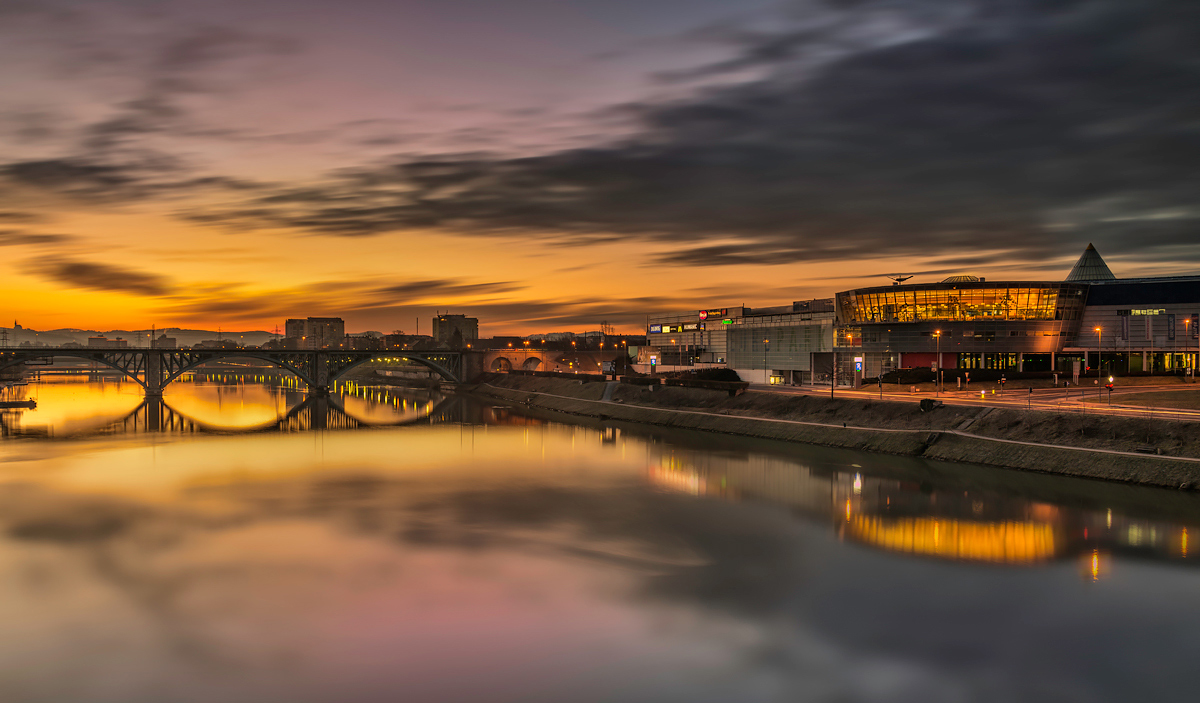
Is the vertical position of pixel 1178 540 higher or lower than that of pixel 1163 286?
lower

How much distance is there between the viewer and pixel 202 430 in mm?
100438

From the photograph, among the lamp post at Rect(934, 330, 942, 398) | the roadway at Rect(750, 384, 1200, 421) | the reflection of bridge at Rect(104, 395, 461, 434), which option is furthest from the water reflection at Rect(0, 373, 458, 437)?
the lamp post at Rect(934, 330, 942, 398)

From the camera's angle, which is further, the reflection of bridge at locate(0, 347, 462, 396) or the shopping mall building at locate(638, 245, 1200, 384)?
the reflection of bridge at locate(0, 347, 462, 396)

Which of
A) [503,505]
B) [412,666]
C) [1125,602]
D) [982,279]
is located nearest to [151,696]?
[412,666]

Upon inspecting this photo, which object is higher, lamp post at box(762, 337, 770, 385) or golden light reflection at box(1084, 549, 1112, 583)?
lamp post at box(762, 337, 770, 385)

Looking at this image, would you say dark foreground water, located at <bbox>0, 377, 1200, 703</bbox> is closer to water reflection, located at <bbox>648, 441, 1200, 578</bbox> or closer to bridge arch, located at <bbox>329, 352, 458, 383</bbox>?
water reflection, located at <bbox>648, 441, 1200, 578</bbox>

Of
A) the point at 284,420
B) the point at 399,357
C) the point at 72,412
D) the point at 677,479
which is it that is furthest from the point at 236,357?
the point at 677,479

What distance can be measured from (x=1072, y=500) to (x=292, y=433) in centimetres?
8337

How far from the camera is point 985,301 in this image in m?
111

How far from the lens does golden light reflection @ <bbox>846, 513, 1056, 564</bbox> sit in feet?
124

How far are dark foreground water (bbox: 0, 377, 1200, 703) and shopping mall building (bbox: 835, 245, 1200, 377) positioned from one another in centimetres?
5176

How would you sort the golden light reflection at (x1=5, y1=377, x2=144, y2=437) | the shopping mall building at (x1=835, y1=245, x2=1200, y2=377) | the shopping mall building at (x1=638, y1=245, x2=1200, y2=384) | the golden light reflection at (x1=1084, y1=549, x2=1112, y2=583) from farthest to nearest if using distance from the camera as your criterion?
the shopping mall building at (x1=835, y1=245, x2=1200, y2=377)
the shopping mall building at (x1=638, y1=245, x2=1200, y2=384)
the golden light reflection at (x1=5, y1=377, x2=144, y2=437)
the golden light reflection at (x1=1084, y1=549, x2=1112, y2=583)

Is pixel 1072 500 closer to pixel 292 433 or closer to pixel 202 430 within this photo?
pixel 292 433

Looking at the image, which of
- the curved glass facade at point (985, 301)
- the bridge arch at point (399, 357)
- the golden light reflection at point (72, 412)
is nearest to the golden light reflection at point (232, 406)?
the golden light reflection at point (72, 412)
